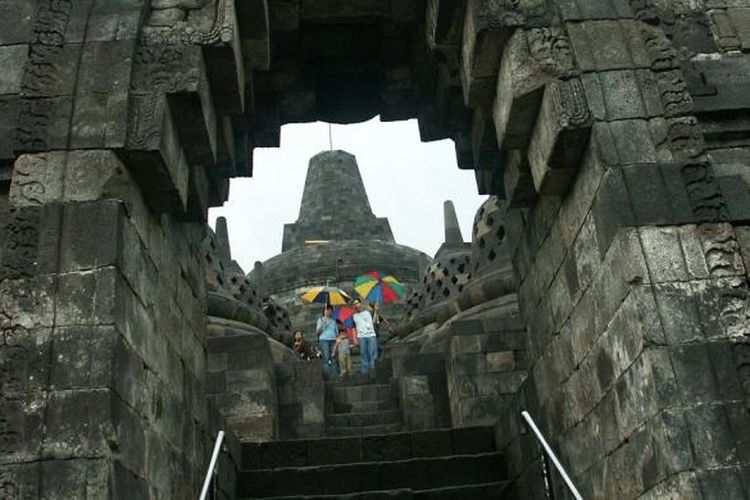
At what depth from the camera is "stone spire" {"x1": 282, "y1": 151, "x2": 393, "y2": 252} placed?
1268 inches

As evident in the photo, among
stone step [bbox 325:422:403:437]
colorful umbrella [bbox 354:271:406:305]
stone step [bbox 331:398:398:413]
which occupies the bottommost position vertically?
stone step [bbox 325:422:403:437]

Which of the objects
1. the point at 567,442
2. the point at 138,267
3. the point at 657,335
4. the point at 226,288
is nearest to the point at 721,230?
the point at 657,335

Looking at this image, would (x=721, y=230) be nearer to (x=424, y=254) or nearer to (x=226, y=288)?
(x=226, y=288)

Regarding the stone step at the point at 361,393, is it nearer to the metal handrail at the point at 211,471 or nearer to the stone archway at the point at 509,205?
the stone archway at the point at 509,205

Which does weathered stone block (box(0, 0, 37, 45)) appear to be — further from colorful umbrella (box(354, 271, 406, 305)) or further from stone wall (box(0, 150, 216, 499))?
colorful umbrella (box(354, 271, 406, 305))

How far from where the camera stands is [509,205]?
19.4 feet

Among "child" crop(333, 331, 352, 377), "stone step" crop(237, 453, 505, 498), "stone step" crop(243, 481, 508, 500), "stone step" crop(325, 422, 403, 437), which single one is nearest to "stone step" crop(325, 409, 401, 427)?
"stone step" crop(325, 422, 403, 437)

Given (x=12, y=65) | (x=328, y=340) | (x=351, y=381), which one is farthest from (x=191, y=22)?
(x=328, y=340)

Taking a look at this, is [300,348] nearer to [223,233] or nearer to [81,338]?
[81,338]

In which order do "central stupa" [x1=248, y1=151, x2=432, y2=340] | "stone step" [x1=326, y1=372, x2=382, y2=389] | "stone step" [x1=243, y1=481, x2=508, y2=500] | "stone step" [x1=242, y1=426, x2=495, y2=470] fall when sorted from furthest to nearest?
"central stupa" [x1=248, y1=151, x2=432, y2=340], "stone step" [x1=326, y1=372, x2=382, y2=389], "stone step" [x1=242, y1=426, x2=495, y2=470], "stone step" [x1=243, y1=481, x2=508, y2=500]

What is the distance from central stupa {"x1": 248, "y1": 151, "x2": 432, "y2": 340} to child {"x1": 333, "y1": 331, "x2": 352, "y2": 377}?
31.2ft

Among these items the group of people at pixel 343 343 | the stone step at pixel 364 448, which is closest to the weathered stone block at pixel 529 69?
the stone step at pixel 364 448

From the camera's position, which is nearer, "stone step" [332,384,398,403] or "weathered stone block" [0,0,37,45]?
"weathered stone block" [0,0,37,45]

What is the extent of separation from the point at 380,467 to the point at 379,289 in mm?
17002
